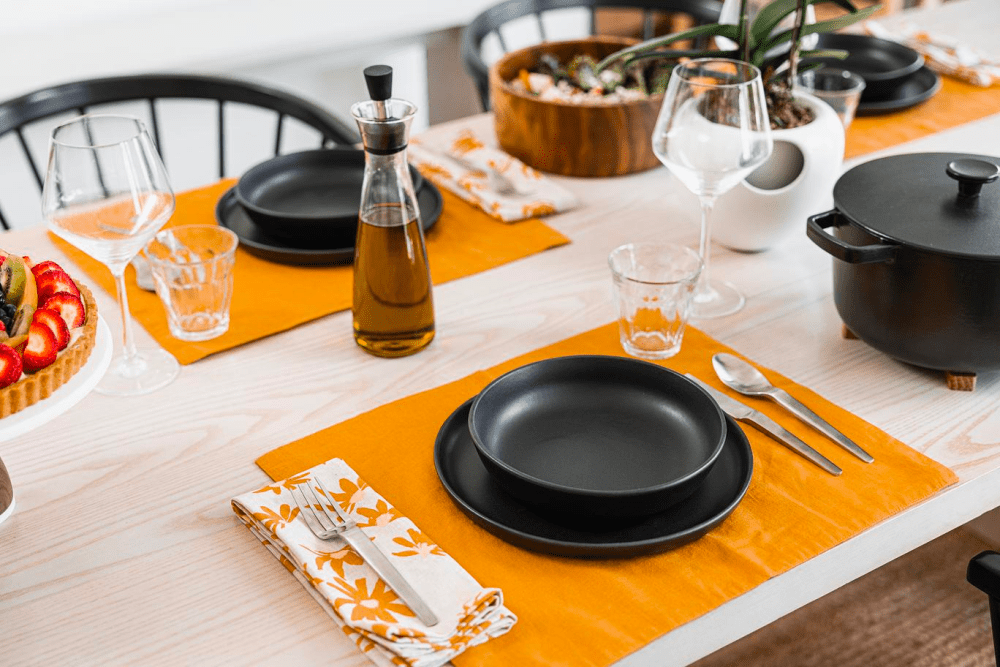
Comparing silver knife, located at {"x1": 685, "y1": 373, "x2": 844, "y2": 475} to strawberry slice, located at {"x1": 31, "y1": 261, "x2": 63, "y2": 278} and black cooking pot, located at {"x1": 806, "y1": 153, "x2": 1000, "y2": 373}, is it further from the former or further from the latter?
strawberry slice, located at {"x1": 31, "y1": 261, "x2": 63, "y2": 278}

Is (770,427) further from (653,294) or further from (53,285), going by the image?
(53,285)

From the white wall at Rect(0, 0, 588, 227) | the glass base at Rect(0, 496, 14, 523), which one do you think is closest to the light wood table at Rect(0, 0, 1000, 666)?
the glass base at Rect(0, 496, 14, 523)

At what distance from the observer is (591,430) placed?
91cm

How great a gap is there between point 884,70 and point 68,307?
1482 mm

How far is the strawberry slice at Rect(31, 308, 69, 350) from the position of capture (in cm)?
80

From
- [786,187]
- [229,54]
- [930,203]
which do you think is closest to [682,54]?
[786,187]

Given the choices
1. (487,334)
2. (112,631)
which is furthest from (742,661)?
(112,631)

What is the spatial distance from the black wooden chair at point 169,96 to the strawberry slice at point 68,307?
0.80 meters

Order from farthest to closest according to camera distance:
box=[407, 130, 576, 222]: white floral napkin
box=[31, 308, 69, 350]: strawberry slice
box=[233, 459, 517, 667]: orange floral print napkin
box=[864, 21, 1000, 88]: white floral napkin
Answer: box=[864, 21, 1000, 88]: white floral napkin
box=[407, 130, 576, 222]: white floral napkin
box=[31, 308, 69, 350]: strawberry slice
box=[233, 459, 517, 667]: orange floral print napkin

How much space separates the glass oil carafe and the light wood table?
3 centimetres

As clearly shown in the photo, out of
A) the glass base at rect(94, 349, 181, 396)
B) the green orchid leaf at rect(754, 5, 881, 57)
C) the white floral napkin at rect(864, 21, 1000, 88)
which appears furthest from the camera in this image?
the white floral napkin at rect(864, 21, 1000, 88)

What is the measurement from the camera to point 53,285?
0.86m

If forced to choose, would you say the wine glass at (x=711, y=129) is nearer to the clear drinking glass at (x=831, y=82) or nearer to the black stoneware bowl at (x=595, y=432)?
the black stoneware bowl at (x=595, y=432)

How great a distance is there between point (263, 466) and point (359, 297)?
0.23 metres
